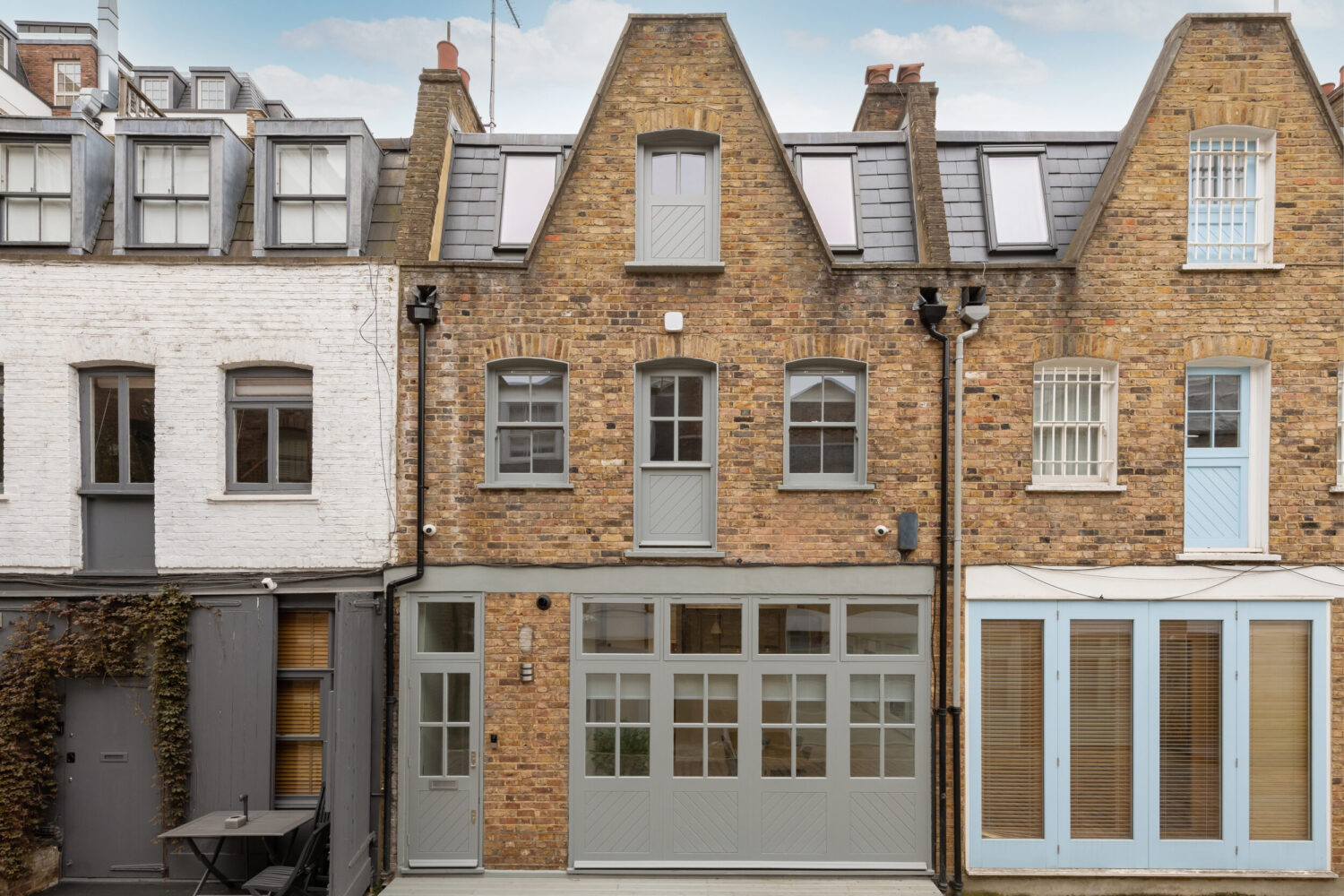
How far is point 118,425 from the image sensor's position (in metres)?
8.41

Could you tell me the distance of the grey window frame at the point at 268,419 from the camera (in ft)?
27.6

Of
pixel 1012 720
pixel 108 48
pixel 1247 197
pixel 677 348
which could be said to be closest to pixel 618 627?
pixel 677 348

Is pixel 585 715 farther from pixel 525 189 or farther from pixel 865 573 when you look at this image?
pixel 525 189

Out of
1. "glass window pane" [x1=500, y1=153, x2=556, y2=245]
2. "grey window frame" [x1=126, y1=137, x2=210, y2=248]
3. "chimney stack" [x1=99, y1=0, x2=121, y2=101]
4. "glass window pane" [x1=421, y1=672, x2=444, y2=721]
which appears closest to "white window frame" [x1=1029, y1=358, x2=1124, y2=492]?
"glass window pane" [x1=500, y1=153, x2=556, y2=245]

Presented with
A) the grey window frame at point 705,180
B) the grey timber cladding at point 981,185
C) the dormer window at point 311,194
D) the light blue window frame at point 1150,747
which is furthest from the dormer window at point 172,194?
the light blue window frame at point 1150,747

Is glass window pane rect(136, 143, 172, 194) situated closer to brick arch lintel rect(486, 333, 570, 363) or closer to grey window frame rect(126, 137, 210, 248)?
grey window frame rect(126, 137, 210, 248)

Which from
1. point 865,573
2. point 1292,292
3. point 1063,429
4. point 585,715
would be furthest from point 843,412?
point 1292,292

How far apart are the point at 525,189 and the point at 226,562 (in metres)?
5.84

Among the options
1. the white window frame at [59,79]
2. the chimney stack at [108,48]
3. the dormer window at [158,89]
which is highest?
the dormer window at [158,89]

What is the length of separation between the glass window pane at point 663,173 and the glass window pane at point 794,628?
17.0 feet

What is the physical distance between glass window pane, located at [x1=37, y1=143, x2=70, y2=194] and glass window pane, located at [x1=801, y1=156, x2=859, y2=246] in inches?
356

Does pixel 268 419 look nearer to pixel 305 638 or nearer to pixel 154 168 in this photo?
pixel 305 638

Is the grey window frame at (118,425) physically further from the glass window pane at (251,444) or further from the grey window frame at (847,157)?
the grey window frame at (847,157)

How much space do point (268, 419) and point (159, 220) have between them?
2797mm
